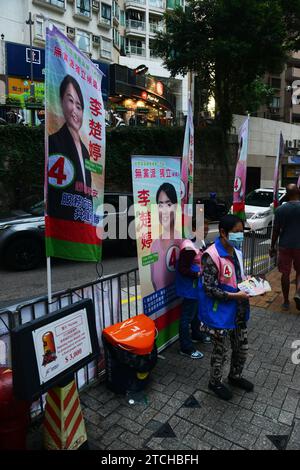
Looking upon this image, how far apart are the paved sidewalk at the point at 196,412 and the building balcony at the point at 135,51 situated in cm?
4048

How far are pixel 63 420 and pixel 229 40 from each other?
20.6 metres

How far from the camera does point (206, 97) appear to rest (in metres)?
27.4

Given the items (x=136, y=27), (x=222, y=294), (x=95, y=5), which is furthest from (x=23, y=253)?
(x=136, y=27)

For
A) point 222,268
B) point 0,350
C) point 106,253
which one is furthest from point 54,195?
point 106,253

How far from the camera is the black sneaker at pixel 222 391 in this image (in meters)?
3.28

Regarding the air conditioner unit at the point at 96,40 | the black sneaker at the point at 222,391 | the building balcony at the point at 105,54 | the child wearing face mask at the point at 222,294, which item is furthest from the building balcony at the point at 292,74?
the black sneaker at the point at 222,391

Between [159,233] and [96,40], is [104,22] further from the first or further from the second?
[159,233]

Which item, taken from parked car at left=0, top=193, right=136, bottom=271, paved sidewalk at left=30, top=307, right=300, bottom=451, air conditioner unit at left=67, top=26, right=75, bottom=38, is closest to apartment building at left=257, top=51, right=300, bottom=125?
air conditioner unit at left=67, top=26, right=75, bottom=38

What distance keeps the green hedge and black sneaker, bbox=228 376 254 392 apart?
1233cm

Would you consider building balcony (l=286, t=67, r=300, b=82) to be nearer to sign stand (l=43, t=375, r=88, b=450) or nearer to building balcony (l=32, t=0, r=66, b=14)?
building balcony (l=32, t=0, r=66, b=14)

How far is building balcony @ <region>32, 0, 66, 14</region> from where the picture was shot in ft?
85.4

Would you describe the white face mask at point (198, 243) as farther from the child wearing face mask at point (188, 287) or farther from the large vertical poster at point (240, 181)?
the large vertical poster at point (240, 181)

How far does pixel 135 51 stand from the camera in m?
39.2

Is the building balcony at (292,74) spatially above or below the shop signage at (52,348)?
above
